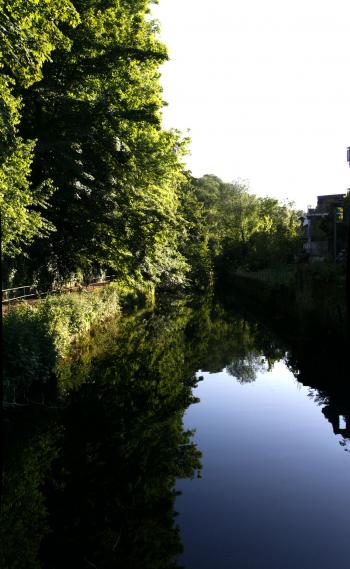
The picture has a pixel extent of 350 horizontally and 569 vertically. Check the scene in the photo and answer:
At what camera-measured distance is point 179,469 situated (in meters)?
9.28

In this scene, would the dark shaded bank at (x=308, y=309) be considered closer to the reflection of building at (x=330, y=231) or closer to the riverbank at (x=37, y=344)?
the reflection of building at (x=330, y=231)

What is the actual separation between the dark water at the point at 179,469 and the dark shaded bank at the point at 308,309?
6.58 m

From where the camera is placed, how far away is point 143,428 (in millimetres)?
11289

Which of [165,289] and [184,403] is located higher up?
[165,289]

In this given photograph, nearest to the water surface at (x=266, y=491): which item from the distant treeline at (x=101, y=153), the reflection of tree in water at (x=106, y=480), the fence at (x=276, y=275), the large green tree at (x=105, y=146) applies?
the reflection of tree in water at (x=106, y=480)

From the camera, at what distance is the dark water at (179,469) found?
21.9 feet

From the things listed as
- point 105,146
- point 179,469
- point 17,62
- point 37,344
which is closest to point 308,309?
point 105,146

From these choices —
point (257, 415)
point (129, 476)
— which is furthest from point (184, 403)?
point (129, 476)

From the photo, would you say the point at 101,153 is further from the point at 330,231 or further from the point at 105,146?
the point at 330,231

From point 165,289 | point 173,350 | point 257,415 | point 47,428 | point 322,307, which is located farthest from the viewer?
point 165,289

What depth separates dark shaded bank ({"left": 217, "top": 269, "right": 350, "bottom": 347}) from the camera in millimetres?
24444

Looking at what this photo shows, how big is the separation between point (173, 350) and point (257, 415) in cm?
843

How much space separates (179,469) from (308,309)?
24.8 m

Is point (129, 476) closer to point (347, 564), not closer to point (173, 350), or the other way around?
point (347, 564)
